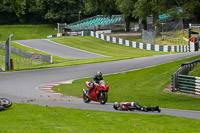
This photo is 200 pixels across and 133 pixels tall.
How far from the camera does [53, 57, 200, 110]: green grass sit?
1977cm

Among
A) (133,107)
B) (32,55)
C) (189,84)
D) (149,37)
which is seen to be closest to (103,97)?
(133,107)

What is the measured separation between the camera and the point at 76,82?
28656 millimetres

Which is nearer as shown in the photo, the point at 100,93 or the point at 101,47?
the point at 100,93

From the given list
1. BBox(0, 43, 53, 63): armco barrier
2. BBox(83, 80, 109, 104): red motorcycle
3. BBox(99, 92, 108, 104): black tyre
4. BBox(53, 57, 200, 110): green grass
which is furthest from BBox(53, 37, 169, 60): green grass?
BBox(99, 92, 108, 104): black tyre

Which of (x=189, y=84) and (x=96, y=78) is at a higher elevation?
(x=96, y=78)

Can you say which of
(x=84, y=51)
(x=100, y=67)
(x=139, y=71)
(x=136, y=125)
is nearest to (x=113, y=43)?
(x=84, y=51)

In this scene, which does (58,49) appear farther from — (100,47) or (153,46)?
(153,46)

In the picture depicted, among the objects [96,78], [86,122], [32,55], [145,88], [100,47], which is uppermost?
[96,78]

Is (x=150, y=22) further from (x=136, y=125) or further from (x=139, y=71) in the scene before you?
(x=136, y=125)

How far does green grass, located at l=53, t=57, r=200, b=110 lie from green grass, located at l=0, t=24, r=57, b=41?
220 ft

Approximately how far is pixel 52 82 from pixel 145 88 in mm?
6847

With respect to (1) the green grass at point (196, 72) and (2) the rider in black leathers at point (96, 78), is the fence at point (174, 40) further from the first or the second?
(2) the rider in black leathers at point (96, 78)

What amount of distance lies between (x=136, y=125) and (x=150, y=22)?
7076 centimetres

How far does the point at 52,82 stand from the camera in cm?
2864
